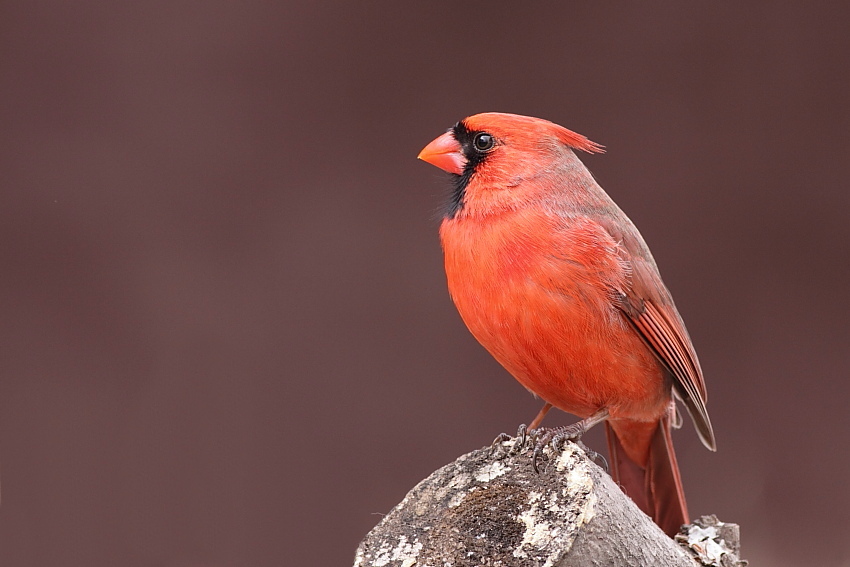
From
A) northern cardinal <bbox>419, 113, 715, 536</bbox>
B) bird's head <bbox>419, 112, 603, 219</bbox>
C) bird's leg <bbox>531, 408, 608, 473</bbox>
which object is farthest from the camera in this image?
bird's head <bbox>419, 112, 603, 219</bbox>

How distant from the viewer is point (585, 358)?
5.02 ft

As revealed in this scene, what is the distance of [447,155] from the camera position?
65.8 inches

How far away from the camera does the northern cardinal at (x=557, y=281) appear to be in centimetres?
149

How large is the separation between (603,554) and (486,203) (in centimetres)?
69

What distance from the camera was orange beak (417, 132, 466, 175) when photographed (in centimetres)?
166

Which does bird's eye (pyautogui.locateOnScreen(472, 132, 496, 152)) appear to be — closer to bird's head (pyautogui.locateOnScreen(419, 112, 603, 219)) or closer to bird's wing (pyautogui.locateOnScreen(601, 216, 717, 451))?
bird's head (pyautogui.locateOnScreen(419, 112, 603, 219))

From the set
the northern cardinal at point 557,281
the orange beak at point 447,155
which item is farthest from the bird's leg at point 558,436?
the orange beak at point 447,155

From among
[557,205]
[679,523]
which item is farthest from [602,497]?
[679,523]

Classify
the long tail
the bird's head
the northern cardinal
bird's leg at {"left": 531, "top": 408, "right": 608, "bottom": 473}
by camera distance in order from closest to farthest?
1. bird's leg at {"left": 531, "top": 408, "right": 608, "bottom": 473}
2. the northern cardinal
3. the bird's head
4. the long tail

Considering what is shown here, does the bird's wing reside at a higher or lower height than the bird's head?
lower

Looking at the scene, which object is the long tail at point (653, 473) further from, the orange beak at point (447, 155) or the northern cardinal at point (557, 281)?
the orange beak at point (447, 155)

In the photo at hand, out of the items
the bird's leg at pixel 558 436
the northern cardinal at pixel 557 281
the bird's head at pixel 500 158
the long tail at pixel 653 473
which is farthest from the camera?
the long tail at pixel 653 473

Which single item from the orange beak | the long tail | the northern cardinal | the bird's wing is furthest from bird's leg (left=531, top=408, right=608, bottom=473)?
the orange beak

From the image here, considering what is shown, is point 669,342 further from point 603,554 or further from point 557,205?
point 603,554
